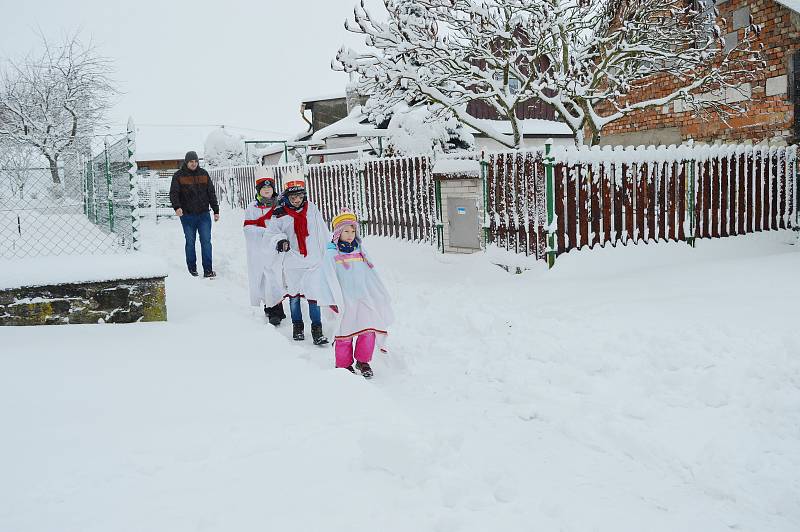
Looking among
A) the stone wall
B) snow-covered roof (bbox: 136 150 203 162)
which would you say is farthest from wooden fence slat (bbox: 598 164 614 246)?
snow-covered roof (bbox: 136 150 203 162)

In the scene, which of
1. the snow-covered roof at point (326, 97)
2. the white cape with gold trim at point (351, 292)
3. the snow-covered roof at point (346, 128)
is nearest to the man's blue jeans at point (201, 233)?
the white cape with gold trim at point (351, 292)

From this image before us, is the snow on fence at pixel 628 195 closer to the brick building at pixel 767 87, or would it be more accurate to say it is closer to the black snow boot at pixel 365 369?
the brick building at pixel 767 87

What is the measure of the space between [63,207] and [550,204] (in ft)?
→ 20.7

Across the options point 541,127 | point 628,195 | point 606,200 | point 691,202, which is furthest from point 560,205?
point 541,127

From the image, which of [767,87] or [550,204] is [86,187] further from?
[767,87]

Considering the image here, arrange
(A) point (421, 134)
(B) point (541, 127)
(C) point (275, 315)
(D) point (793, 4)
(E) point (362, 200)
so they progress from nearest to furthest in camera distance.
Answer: (C) point (275, 315), (D) point (793, 4), (E) point (362, 200), (A) point (421, 134), (B) point (541, 127)

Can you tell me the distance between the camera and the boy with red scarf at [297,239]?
6387 millimetres

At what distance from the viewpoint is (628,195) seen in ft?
30.4

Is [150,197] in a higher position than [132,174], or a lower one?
higher

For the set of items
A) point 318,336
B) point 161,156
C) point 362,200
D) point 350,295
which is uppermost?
point 161,156

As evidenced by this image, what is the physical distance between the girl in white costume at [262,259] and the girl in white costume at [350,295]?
160cm

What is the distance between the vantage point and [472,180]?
10.2 meters

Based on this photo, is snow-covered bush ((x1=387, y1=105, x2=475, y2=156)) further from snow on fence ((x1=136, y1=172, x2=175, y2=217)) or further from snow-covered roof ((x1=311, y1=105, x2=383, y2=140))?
snow-covered roof ((x1=311, y1=105, x2=383, y2=140))

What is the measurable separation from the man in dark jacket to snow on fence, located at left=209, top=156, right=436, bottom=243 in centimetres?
150
